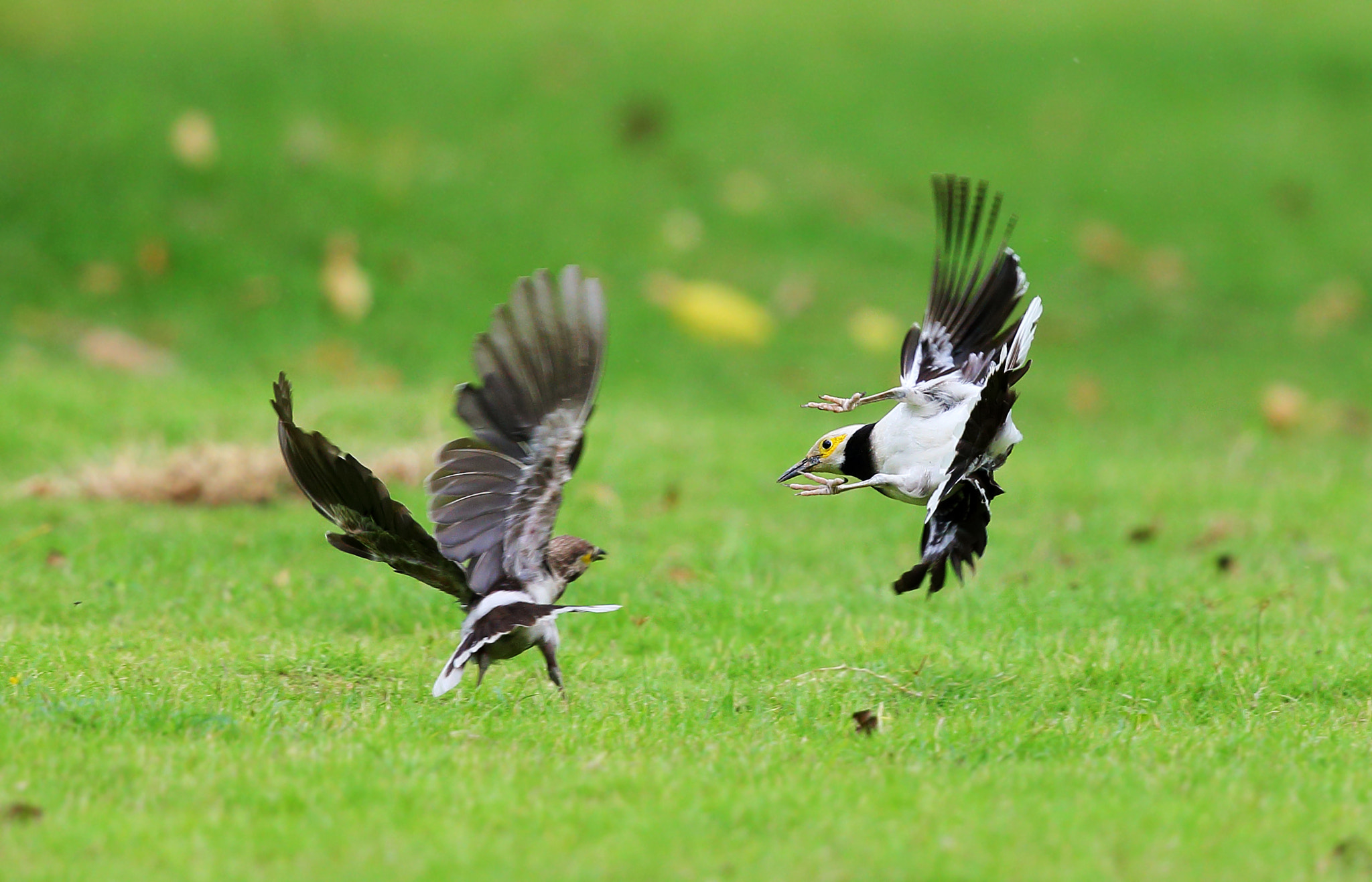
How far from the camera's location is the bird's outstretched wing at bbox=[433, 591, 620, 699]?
198 inches

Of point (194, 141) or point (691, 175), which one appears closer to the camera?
point (194, 141)

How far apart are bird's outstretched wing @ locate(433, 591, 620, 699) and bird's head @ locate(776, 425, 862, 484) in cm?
126

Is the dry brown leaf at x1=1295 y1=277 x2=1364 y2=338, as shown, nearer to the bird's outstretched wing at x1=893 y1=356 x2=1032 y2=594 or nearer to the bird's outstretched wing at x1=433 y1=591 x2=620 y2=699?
the bird's outstretched wing at x1=893 y1=356 x2=1032 y2=594

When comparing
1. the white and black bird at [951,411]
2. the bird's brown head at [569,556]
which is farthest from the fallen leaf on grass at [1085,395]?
the bird's brown head at [569,556]

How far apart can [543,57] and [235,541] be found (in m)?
10.8

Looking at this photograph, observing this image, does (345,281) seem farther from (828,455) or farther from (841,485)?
(841,485)

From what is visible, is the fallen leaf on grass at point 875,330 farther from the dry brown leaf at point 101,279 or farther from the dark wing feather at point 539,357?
the dark wing feather at point 539,357

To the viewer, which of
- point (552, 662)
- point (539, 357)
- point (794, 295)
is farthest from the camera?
point (794, 295)

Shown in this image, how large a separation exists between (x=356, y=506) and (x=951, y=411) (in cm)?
222

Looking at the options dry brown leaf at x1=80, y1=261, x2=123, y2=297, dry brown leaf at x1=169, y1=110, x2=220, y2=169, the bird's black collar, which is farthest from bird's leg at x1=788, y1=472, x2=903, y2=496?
dry brown leaf at x1=169, y1=110, x2=220, y2=169

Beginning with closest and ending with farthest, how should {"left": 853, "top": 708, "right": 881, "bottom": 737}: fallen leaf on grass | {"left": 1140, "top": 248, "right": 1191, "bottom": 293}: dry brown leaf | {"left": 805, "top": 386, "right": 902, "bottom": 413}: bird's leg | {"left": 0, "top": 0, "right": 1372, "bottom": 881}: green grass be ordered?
{"left": 0, "top": 0, "right": 1372, "bottom": 881}: green grass, {"left": 853, "top": 708, "right": 881, "bottom": 737}: fallen leaf on grass, {"left": 805, "top": 386, "right": 902, "bottom": 413}: bird's leg, {"left": 1140, "top": 248, "right": 1191, "bottom": 293}: dry brown leaf

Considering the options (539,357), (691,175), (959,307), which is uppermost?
(691,175)

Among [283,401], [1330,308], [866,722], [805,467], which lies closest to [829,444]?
[805,467]

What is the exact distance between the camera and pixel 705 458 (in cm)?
1030
